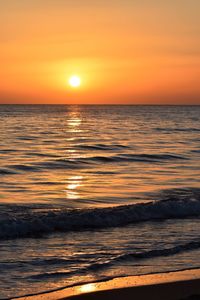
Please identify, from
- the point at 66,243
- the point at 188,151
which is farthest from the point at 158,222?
the point at 188,151

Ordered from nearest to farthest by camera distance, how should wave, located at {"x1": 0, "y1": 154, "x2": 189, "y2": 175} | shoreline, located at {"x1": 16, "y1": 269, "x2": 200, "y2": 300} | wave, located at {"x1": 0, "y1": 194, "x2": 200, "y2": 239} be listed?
shoreline, located at {"x1": 16, "y1": 269, "x2": 200, "y2": 300}, wave, located at {"x1": 0, "y1": 194, "x2": 200, "y2": 239}, wave, located at {"x1": 0, "y1": 154, "x2": 189, "y2": 175}

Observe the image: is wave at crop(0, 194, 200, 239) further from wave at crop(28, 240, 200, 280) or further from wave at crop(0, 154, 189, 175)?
wave at crop(0, 154, 189, 175)

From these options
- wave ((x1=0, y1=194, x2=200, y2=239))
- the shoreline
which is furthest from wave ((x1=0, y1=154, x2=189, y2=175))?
the shoreline

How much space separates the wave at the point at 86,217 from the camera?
12.2 meters

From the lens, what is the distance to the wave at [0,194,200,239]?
12242 millimetres

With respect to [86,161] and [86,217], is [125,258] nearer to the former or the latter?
[86,217]

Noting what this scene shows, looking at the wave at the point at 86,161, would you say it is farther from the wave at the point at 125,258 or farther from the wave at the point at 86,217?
the wave at the point at 125,258

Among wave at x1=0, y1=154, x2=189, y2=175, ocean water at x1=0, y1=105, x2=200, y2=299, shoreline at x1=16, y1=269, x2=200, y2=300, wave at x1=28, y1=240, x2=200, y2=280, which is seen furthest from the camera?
wave at x1=0, y1=154, x2=189, y2=175

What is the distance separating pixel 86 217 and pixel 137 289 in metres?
5.59

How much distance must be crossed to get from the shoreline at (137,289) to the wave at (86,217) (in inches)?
147

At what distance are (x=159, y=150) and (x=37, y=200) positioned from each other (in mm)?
19999

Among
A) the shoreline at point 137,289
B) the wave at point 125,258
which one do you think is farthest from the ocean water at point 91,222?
the shoreline at point 137,289

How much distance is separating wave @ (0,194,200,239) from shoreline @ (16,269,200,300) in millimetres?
3743

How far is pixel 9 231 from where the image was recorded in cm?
1189
